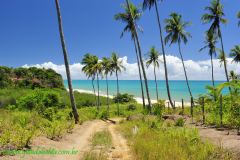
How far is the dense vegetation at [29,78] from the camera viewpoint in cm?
7306

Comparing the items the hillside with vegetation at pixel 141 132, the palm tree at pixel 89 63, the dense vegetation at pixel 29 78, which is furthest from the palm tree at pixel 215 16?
the dense vegetation at pixel 29 78

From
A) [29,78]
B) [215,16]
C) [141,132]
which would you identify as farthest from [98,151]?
[29,78]

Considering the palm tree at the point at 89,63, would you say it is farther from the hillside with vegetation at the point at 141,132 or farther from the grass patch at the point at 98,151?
the grass patch at the point at 98,151

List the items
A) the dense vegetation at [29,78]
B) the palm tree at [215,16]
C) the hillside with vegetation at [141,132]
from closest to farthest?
the hillside with vegetation at [141,132], the palm tree at [215,16], the dense vegetation at [29,78]

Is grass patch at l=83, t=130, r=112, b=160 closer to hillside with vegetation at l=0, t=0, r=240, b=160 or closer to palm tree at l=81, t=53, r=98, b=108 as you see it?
hillside with vegetation at l=0, t=0, r=240, b=160

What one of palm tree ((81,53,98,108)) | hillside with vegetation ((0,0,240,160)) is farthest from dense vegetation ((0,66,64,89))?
hillside with vegetation ((0,0,240,160))

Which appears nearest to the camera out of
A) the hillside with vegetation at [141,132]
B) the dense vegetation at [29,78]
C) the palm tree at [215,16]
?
the hillside with vegetation at [141,132]

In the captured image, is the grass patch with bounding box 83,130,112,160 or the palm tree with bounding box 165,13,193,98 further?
the palm tree with bounding box 165,13,193,98

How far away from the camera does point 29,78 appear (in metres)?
77.1

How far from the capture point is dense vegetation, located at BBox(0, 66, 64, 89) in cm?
7306

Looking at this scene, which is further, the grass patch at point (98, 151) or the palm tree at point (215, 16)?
the palm tree at point (215, 16)

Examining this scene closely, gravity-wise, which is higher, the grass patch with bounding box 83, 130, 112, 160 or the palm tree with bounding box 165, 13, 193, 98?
the palm tree with bounding box 165, 13, 193, 98

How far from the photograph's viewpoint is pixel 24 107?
119 ft

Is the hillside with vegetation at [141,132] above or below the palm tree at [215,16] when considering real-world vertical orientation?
below
